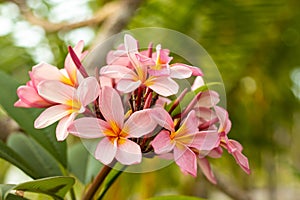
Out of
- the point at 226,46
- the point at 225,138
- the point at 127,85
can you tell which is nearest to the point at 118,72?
the point at 127,85

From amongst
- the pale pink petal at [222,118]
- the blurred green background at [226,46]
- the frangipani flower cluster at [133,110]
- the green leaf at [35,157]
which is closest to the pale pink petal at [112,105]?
the frangipani flower cluster at [133,110]

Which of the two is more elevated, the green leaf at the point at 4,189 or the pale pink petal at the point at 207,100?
the green leaf at the point at 4,189

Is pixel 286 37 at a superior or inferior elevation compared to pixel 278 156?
superior

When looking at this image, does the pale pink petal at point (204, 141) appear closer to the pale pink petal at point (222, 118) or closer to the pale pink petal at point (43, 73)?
the pale pink petal at point (222, 118)

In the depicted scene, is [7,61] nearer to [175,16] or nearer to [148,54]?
[175,16]

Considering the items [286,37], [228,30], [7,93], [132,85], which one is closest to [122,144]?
[132,85]

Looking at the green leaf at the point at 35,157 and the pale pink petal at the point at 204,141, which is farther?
the green leaf at the point at 35,157
